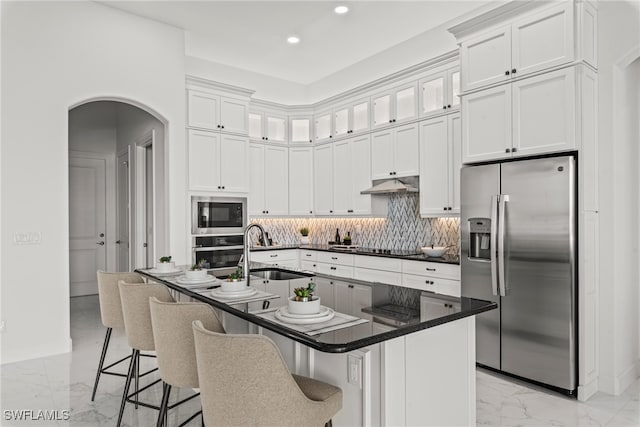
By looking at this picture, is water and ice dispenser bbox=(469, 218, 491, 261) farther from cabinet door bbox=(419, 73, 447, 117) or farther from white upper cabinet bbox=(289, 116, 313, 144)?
white upper cabinet bbox=(289, 116, 313, 144)

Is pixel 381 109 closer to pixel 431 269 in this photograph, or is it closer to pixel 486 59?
pixel 486 59

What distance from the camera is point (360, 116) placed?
5648 millimetres

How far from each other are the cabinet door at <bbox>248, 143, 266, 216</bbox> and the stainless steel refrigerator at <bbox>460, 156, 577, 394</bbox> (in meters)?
3.17

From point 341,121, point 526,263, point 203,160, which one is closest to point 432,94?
point 341,121

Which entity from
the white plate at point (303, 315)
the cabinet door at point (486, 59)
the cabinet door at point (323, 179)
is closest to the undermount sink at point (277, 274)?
the white plate at point (303, 315)

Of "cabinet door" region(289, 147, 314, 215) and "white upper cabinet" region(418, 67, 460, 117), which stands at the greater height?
"white upper cabinet" region(418, 67, 460, 117)

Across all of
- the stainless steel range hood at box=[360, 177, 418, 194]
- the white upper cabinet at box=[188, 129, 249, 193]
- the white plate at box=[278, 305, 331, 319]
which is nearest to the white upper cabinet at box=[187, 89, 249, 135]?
the white upper cabinet at box=[188, 129, 249, 193]

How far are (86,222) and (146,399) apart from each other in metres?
5.12

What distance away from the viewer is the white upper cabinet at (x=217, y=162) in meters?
5.17

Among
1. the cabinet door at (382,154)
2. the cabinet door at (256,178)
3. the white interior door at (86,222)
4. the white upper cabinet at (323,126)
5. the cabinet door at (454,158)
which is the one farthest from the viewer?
the white interior door at (86,222)

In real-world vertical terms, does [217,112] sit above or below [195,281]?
above

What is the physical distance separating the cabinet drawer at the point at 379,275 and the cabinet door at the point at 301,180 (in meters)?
1.62

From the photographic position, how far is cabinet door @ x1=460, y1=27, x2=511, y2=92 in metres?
3.54

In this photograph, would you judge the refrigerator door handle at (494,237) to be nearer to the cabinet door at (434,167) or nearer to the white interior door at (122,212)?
the cabinet door at (434,167)
